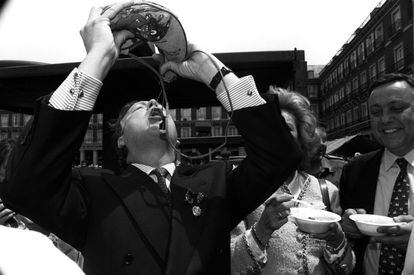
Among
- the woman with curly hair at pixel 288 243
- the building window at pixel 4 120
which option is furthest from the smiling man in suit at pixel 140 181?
the building window at pixel 4 120

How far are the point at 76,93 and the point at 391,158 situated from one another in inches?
63.9

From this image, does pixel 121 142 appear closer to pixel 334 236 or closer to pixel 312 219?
pixel 312 219

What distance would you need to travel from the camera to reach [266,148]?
145 cm

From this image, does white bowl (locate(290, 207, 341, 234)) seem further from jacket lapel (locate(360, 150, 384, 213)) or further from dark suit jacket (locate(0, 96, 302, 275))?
jacket lapel (locate(360, 150, 384, 213))

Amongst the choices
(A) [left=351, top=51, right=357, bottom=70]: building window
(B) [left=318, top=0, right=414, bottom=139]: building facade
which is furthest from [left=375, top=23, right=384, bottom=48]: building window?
(A) [left=351, top=51, right=357, bottom=70]: building window

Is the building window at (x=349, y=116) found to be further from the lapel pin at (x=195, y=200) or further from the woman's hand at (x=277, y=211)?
the lapel pin at (x=195, y=200)

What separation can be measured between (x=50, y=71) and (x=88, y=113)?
107 cm

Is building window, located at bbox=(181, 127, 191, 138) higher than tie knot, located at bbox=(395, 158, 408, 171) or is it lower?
higher

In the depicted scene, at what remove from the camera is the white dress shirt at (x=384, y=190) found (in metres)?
1.98

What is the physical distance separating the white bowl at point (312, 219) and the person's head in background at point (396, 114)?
634mm

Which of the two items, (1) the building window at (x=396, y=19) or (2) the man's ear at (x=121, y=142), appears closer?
(2) the man's ear at (x=121, y=142)

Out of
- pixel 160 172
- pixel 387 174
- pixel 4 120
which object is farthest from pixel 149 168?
→ pixel 4 120

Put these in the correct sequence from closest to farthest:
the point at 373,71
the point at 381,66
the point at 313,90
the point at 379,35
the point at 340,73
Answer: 1. the point at 379,35
2. the point at 381,66
3. the point at 373,71
4. the point at 340,73
5. the point at 313,90

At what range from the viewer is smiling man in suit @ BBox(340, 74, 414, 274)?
1938mm
